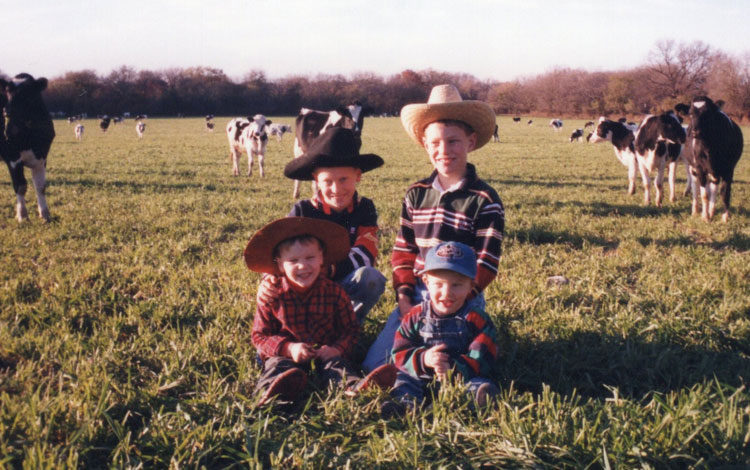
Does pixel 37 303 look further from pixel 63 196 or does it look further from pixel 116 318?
pixel 63 196

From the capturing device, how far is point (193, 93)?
282 feet

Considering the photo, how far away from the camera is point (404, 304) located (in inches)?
131

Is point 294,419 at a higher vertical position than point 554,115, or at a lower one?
lower

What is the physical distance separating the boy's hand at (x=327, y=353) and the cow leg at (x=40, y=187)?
655 cm

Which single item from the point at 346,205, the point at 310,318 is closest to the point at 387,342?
the point at 310,318

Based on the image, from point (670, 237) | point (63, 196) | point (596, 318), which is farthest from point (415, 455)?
point (63, 196)

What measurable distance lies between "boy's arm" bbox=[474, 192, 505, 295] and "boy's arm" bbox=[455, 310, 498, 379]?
217mm

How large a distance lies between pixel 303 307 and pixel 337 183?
2.92ft

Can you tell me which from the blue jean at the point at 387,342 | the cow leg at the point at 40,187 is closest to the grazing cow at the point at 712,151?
the blue jean at the point at 387,342

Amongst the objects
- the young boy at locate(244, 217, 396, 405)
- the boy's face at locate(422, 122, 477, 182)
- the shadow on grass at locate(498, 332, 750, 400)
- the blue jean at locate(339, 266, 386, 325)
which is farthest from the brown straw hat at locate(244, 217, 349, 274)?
the shadow on grass at locate(498, 332, 750, 400)

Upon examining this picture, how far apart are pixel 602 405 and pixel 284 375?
5.60 feet

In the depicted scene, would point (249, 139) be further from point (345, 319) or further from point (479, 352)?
point (479, 352)

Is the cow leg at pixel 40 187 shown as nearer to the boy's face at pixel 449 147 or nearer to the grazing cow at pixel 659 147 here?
the boy's face at pixel 449 147

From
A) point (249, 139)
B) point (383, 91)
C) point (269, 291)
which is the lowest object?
A: point (269, 291)
